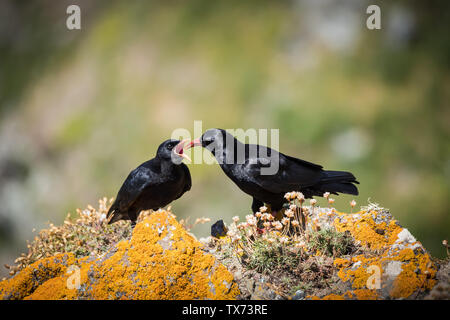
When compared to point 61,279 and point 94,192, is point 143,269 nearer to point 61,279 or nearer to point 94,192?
point 61,279

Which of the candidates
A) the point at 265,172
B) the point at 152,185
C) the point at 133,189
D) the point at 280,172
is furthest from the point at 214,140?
the point at 133,189

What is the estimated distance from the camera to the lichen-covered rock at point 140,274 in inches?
135

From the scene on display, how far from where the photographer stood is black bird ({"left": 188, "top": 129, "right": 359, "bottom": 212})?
438 centimetres

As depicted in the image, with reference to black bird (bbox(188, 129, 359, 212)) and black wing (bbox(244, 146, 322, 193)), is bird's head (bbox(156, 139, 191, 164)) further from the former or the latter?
black wing (bbox(244, 146, 322, 193))

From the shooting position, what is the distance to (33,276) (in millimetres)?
3758

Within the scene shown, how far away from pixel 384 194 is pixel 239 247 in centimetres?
514

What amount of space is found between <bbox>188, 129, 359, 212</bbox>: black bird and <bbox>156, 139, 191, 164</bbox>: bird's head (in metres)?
0.15

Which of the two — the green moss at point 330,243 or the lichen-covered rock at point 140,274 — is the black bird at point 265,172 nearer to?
the green moss at point 330,243

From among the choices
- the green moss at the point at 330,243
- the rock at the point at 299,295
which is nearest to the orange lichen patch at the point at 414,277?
the green moss at the point at 330,243

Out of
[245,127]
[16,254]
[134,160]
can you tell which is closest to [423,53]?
[245,127]

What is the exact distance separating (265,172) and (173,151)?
1.05m

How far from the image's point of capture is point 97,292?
3.43 m

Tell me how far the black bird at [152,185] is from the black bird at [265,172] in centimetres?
38

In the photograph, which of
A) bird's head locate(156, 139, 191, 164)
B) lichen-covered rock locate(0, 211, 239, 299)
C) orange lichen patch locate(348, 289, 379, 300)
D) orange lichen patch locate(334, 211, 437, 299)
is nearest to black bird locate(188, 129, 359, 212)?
bird's head locate(156, 139, 191, 164)
